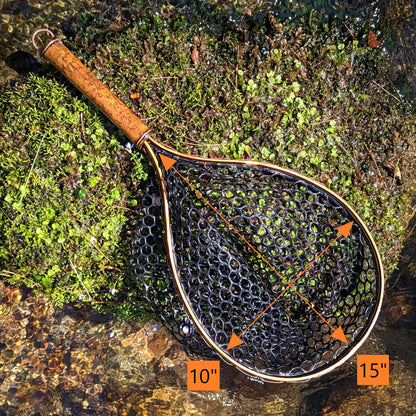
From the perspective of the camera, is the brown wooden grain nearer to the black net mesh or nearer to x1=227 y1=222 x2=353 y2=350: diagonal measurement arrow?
the black net mesh

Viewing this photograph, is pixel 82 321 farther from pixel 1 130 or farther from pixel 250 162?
pixel 250 162

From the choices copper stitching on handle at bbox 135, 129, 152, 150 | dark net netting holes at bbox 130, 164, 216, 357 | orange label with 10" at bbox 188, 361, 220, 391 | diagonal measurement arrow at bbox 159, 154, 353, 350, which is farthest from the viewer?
orange label with 10" at bbox 188, 361, 220, 391

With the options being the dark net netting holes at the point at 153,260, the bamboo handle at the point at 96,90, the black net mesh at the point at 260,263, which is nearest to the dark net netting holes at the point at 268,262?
the black net mesh at the point at 260,263

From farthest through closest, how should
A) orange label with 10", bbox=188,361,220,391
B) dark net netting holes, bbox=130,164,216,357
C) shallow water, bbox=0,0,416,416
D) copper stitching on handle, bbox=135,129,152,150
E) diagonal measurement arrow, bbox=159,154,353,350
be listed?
orange label with 10", bbox=188,361,220,391 → shallow water, bbox=0,0,416,416 → dark net netting holes, bbox=130,164,216,357 → diagonal measurement arrow, bbox=159,154,353,350 → copper stitching on handle, bbox=135,129,152,150

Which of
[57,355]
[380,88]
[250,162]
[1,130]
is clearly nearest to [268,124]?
[250,162]

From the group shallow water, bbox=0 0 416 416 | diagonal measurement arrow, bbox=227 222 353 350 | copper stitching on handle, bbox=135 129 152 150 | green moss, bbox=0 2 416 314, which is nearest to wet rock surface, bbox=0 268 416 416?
shallow water, bbox=0 0 416 416

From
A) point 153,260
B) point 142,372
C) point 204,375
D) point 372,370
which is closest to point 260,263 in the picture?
point 153,260

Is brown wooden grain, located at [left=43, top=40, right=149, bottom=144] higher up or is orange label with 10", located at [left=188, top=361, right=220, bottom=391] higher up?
brown wooden grain, located at [left=43, top=40, right=149, bottom=144]
